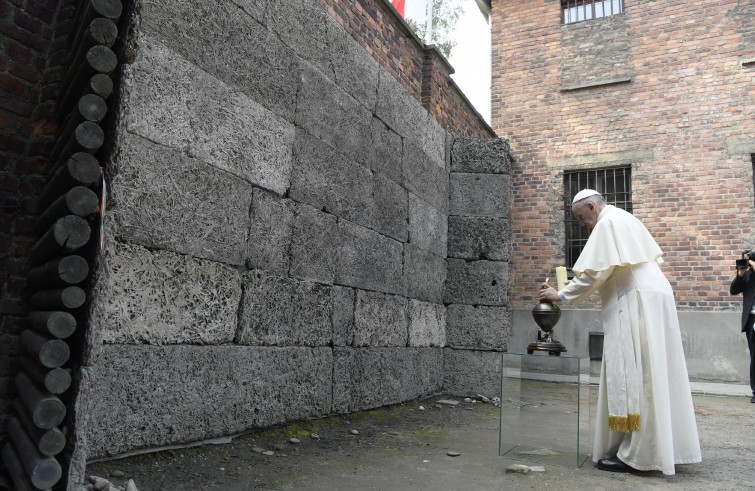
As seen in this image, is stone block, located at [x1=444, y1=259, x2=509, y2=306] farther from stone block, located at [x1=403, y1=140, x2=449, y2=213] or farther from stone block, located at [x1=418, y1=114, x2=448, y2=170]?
stone block, located at [x1=418, y1=114, x2=448, y2=170]

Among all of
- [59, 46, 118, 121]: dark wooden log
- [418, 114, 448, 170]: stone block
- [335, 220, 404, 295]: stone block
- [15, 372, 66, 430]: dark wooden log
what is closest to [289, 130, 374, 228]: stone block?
[335, 220, 404, 295]: stone block

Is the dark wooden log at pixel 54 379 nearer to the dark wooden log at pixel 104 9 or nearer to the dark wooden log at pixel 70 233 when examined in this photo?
the dark wooden log at pixel 70 233

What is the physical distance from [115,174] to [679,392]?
3635 mm

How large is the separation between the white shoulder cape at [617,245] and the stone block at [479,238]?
8.42 feet

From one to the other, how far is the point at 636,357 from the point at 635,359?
2 cm

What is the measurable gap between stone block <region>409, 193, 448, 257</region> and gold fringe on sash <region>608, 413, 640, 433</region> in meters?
2.69

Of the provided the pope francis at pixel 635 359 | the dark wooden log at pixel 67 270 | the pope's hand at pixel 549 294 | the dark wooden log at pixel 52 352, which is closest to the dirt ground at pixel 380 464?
the pope francis at pixel 635 359

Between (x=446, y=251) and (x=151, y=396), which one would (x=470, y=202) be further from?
(x=151, y=396)

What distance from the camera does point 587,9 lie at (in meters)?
11.5

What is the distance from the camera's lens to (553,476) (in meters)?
3.27

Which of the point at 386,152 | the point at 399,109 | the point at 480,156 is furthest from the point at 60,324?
the point at 480,156

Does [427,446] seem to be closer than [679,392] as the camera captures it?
No

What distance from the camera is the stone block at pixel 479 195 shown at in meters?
6.58

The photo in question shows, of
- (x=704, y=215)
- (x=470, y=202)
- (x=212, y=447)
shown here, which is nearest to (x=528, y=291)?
(x=704, y=215)
